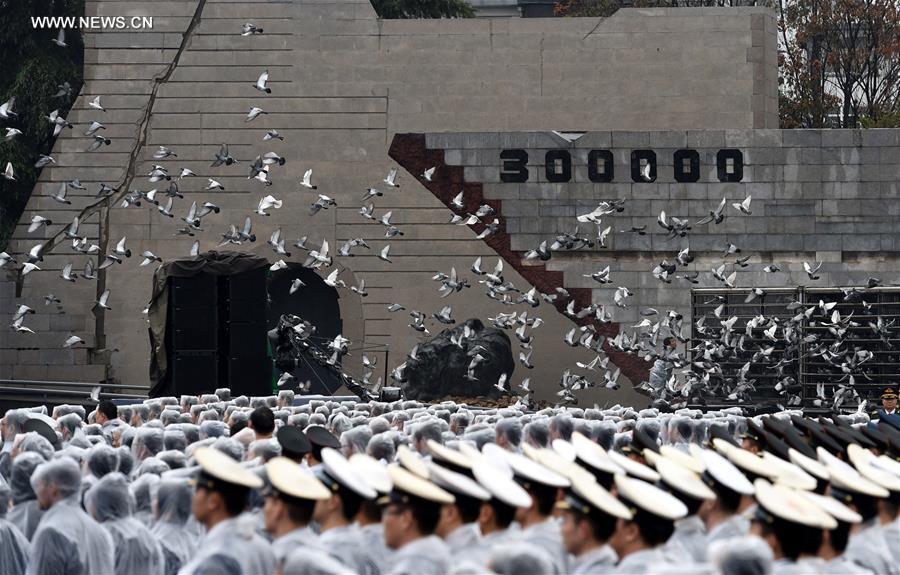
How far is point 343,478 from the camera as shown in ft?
32.7

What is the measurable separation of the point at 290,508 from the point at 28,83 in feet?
116

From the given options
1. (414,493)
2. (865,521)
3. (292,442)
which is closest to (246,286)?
(292,442)

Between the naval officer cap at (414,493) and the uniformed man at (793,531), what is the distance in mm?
1556

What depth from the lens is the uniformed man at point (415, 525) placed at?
898 cm

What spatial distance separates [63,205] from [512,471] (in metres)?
30.9

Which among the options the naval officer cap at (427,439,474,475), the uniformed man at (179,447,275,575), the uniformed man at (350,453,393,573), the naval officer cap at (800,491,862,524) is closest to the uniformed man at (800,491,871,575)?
the naval officer cap at (800,491,862,524)

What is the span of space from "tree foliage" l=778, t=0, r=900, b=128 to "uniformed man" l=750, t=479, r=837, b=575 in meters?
46.9

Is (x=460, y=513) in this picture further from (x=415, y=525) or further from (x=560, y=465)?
(x=560, y=465)

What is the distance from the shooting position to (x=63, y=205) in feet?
132

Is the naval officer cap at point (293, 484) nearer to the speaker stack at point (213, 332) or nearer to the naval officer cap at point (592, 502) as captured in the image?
the naval officer cap at point (592, 502)

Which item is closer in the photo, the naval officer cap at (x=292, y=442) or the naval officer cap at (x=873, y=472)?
the naval officer cap at (x=873, y=472)

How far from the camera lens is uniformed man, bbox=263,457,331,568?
9422 mm

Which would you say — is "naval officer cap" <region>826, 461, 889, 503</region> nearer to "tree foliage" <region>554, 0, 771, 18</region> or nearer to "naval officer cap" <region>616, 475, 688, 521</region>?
"naval officer cap" <region>616, 475, 688, 521</region>

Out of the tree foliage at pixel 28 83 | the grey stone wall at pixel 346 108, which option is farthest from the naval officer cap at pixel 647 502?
the tree foliage at pixel 28 83
